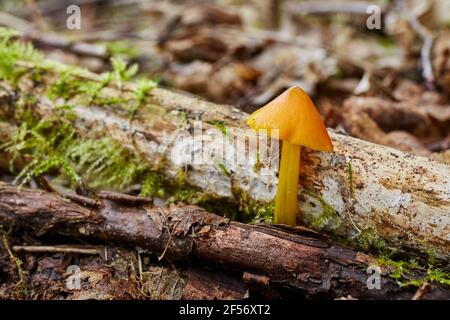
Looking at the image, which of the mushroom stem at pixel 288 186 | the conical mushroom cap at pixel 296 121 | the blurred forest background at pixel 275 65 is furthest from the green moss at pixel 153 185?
the conical mushroom cap at pixel 296 121

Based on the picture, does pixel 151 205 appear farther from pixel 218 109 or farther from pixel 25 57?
pixel 25 57

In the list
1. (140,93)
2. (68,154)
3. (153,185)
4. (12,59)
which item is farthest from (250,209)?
(12,59)

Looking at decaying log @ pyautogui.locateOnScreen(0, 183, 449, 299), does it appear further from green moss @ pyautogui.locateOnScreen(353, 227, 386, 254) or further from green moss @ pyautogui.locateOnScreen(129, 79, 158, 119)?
green moss @ pyautogui.locateOnScreen(129, 79, 158, 119)

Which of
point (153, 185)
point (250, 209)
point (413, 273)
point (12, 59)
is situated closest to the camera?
point (413, 273)

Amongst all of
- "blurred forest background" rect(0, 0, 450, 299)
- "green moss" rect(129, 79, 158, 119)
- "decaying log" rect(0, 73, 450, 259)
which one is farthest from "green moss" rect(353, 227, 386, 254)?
"green moss" rect(129, 79, 158, 119)

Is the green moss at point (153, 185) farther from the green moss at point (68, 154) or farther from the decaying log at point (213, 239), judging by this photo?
the decaying log at point (213, 239)

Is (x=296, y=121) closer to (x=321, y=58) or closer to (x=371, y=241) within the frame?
(x=371, y=241)
